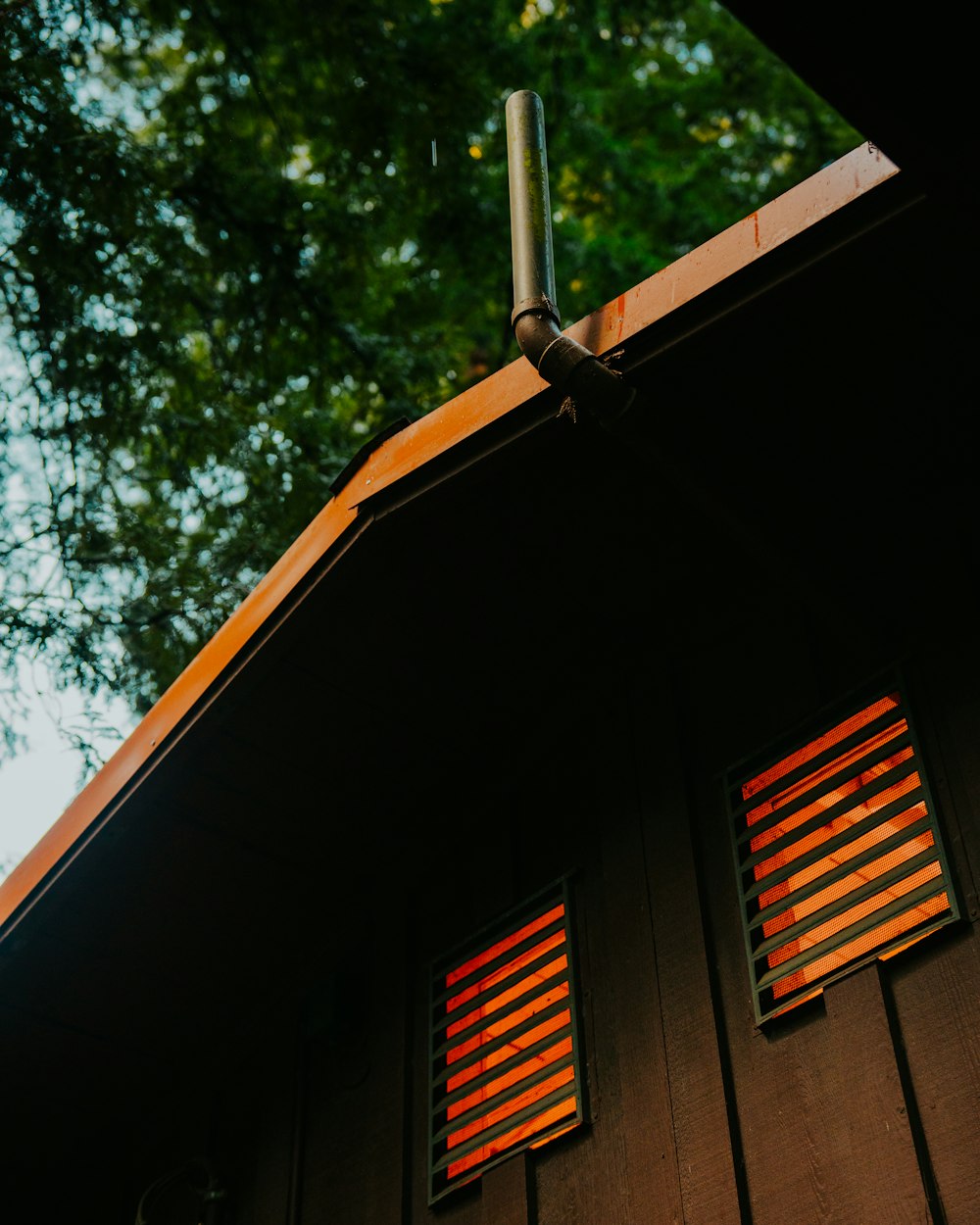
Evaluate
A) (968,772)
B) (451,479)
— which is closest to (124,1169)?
(451,479)

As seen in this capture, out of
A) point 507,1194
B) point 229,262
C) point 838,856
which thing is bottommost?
point 507,1194

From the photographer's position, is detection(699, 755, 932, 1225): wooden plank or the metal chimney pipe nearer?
detection(699, 755, 932, 1225): wooden plank

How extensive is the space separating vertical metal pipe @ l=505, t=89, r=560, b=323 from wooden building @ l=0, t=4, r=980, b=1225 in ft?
0.64

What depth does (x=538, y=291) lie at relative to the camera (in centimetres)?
351

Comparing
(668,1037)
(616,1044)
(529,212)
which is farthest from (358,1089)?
(529,212)

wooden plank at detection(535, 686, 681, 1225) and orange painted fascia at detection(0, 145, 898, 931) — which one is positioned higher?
orange painted fascia at detection(0, 145, 898, 931)

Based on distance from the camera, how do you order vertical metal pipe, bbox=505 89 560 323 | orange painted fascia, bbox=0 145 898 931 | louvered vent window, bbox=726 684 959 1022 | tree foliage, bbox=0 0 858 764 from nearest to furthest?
orange painted fascia, bbox=0 145 898 931
louvered vent window, bbox=726 684 959 1022
vertical metal pipe, bbox=505 89 560 323
tree foliage, bbox=0 0 858 764

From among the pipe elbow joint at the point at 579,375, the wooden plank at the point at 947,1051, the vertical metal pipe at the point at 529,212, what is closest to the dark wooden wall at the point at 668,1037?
the wooden plank at the point at 947,1051

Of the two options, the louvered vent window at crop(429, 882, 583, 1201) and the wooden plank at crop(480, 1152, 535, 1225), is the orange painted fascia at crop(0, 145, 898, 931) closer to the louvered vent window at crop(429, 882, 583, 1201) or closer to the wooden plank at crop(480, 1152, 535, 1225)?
the louvered vent window at crop(429, 882, 583, 1201)

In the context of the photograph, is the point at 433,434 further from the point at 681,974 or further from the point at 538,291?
the point at 681,974

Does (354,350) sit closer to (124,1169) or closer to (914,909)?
(124,1169)

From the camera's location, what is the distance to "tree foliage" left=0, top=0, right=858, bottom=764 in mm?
8953

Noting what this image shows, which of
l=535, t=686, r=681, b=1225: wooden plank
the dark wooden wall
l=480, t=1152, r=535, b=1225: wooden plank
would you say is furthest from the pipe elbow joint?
l=480, t=1152, r=535, b=1225: wooden plank

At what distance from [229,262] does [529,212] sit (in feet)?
23.8
